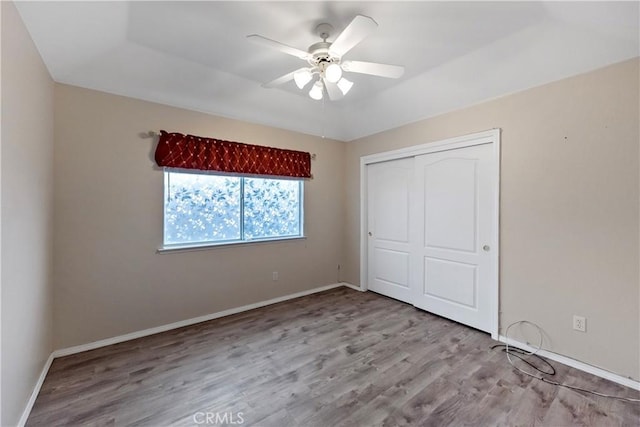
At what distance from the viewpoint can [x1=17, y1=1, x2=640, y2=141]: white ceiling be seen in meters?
1.83

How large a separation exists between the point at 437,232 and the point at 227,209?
8.45ft

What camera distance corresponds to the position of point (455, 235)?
3076 mm

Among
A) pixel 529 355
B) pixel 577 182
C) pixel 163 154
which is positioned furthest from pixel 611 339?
pixel 163 154

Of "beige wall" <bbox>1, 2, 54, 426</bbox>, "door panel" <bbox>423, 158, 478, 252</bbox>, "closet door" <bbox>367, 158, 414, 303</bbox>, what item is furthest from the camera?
"closet door" <bbox>367, 158, 414, 303</bbox>

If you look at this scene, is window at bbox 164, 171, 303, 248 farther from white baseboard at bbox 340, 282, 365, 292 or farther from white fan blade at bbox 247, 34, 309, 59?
white fan blade at bbox 247, 34, 309, 59

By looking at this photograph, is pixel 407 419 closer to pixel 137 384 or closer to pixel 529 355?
pixel 529 355

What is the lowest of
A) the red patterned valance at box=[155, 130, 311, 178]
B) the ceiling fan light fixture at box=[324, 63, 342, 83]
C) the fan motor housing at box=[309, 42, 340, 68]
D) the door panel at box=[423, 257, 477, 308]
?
the door panel at box=[423, 257, 477, 308]

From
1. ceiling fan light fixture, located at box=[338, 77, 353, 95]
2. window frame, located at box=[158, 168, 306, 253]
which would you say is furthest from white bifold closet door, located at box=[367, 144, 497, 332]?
ceiling fan light fixture, located at box=[338, 77, 353, 95]

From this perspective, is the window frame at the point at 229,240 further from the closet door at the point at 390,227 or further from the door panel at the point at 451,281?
the door panel at the point at 451,281

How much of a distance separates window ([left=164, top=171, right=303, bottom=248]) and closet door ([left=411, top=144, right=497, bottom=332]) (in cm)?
171

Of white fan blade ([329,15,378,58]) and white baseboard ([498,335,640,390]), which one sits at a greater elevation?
white fan blade ([329,15,378,58])

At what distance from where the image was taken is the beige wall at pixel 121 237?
7.86ft

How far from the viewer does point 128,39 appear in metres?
2.19

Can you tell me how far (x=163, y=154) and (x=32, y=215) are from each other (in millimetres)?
1195
